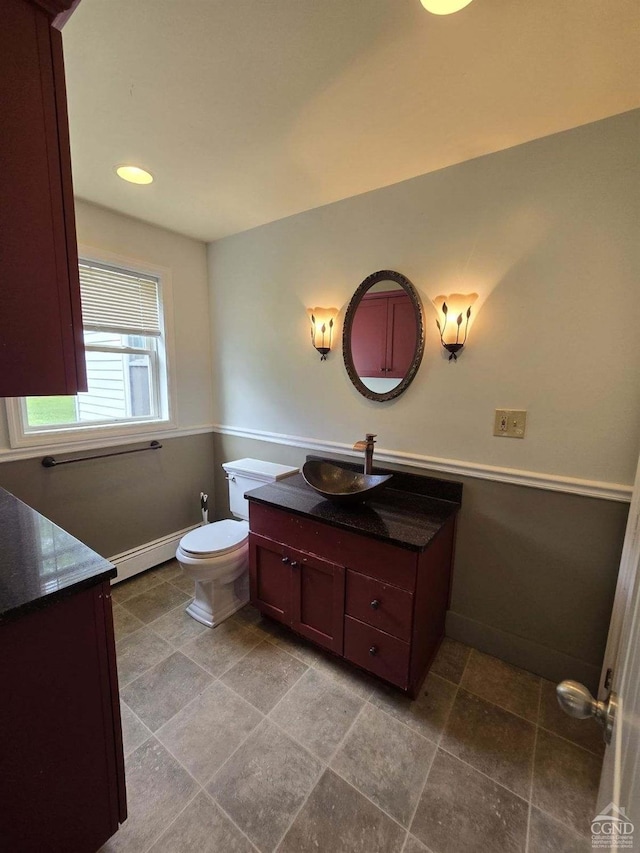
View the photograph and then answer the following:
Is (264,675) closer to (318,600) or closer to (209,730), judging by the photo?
(209,730)

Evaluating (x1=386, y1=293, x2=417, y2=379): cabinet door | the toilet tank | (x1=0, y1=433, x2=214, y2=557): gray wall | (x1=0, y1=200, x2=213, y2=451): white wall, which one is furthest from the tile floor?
(x1=0, y1=200, x2=213, y2=451): white wall

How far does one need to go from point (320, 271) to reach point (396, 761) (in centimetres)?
243

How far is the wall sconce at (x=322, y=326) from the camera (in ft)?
7.07

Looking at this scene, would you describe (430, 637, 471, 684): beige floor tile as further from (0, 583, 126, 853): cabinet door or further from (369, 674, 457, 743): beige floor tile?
(0, 583, 126, 853): cabinet door

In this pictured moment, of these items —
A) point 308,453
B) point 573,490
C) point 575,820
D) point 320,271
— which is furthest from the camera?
point 308,453

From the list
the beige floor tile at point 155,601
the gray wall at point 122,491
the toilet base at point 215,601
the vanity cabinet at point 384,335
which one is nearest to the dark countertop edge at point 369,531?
the toilet base at point 215,601

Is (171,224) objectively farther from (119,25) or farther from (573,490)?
(573,490)

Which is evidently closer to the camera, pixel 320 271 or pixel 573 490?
pixel 573 490

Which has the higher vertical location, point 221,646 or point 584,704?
point 584,704

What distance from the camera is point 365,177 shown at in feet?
5.98

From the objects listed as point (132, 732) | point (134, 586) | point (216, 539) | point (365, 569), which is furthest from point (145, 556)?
point (365, 569)

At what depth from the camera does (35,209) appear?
0.79 m

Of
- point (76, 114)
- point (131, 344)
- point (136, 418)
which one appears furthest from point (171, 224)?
point (136, 418)

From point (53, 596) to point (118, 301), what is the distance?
6.80 ft
